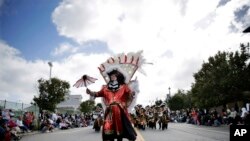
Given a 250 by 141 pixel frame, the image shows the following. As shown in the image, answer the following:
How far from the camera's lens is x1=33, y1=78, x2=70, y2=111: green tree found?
191 ft

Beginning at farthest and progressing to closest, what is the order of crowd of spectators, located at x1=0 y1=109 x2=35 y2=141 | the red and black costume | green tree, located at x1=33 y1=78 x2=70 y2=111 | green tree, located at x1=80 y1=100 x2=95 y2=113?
green tree, located at x1=80 y1=100 x2=95 y2=113 → green tree, located at x1=33 y1=78 x2=70 y2=111 → crowd of spectators, located at x1=0 y1=109 x2=35 y2=141 → the red and black costume

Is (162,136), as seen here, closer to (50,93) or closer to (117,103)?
(117,103)

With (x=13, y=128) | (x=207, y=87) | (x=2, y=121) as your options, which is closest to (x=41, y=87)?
(x=207, y=87)

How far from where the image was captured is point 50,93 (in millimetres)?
59438

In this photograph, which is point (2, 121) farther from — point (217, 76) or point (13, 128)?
point (217, 76)

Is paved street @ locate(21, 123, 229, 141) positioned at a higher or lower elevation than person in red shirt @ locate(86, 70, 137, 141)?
lower

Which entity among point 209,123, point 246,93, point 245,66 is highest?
point 245,66

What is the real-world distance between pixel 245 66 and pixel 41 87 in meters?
30.4

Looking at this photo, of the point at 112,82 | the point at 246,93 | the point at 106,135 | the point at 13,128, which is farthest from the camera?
the point at 246,93

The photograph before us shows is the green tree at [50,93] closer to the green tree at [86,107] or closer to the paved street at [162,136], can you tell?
the paved street at [162,136]

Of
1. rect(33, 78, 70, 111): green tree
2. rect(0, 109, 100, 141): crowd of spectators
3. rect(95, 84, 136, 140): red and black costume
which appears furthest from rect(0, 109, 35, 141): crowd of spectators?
rect(33, 78, 70, 111): green tree

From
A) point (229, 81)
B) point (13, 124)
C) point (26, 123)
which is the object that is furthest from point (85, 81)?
point (229, 81)

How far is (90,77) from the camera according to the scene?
11.0 metres

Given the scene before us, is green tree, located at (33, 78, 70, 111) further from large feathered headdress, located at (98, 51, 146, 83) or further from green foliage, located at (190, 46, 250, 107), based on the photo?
large feathered headdress, located at (98, 51, 146, 83)
